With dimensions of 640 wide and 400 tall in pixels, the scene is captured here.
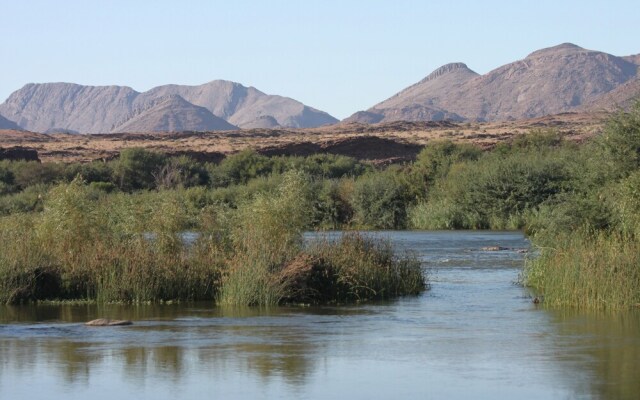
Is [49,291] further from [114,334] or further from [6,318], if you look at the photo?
[114,334]

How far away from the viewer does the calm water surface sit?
1764cm

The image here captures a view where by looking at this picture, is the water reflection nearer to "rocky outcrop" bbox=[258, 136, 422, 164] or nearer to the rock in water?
the rock in water

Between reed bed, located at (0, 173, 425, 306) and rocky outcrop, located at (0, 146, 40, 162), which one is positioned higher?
rocky outcrop, located at (0, 146, 40, 162)

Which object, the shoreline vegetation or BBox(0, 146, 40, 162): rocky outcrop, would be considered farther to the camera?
BBox(0, 146, 40, 162): rocky outcrop

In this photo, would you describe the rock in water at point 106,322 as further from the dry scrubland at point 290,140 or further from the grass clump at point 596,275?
the dry scrubland at point 290,140

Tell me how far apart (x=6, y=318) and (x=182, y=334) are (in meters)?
→ 4.85

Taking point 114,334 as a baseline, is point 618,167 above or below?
above

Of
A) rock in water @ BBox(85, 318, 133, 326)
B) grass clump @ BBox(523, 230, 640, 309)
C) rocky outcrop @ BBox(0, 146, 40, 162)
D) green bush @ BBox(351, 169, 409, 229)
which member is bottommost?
rock in water @ BBox(85, 318, 133, 326)

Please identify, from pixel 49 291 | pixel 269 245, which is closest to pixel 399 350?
pixel 269 245

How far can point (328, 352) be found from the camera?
20875 mm

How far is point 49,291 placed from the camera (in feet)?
93.0

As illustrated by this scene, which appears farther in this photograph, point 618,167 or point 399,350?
point 618,167

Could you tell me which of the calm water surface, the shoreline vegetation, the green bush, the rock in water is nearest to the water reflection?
the calm water surface

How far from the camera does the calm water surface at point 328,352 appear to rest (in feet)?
57.9
